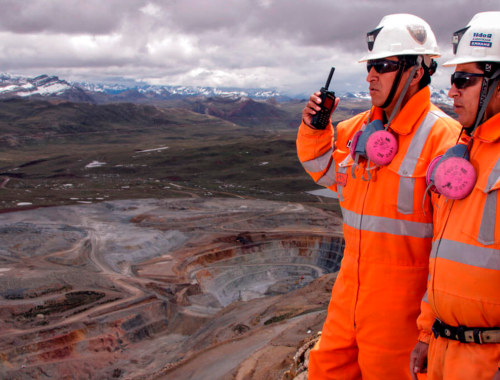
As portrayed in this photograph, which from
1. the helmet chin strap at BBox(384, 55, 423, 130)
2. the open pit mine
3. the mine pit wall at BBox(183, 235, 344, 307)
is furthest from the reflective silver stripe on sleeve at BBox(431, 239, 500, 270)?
the mine pit wall at BBox(183, 235, 344, 307)

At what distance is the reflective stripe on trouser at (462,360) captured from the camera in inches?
85.3

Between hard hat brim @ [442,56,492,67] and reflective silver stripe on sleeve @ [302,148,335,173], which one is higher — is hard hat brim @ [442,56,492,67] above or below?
above

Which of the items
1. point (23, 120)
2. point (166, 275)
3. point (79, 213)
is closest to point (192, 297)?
point (166, 275)

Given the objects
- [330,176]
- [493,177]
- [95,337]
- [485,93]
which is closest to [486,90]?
[485,93]

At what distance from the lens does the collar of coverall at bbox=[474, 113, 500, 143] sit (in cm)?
232

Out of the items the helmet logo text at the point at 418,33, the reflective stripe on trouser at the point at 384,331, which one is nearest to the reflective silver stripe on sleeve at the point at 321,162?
the reflective stripe on trouser at the point at 384,331

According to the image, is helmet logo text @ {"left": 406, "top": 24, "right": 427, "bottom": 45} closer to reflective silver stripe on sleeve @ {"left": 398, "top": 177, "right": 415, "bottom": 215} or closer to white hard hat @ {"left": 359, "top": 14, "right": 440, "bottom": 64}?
white hard hat @ {"left": 359, "top": 14, "right": 440, "bottom": 64}

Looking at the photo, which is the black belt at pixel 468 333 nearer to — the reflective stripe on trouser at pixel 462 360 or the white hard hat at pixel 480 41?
the reflective stripe on trouser at pixel 462 360

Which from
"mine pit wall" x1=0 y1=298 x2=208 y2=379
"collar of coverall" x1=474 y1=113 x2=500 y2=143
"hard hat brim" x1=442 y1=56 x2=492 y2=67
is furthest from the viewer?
"mine pit wall" x1=0 y1=298 x2=208 y2=379

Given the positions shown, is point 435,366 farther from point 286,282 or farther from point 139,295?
point 286,282

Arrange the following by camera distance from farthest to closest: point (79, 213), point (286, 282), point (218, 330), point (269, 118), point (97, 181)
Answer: point (269, 118) < point (97, 181) < point (79, 213) < point (286, 282) < point (218, 330)

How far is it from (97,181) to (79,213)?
58.8 ft

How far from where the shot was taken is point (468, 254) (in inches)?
89.3

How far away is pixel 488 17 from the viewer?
2506 millimetres
